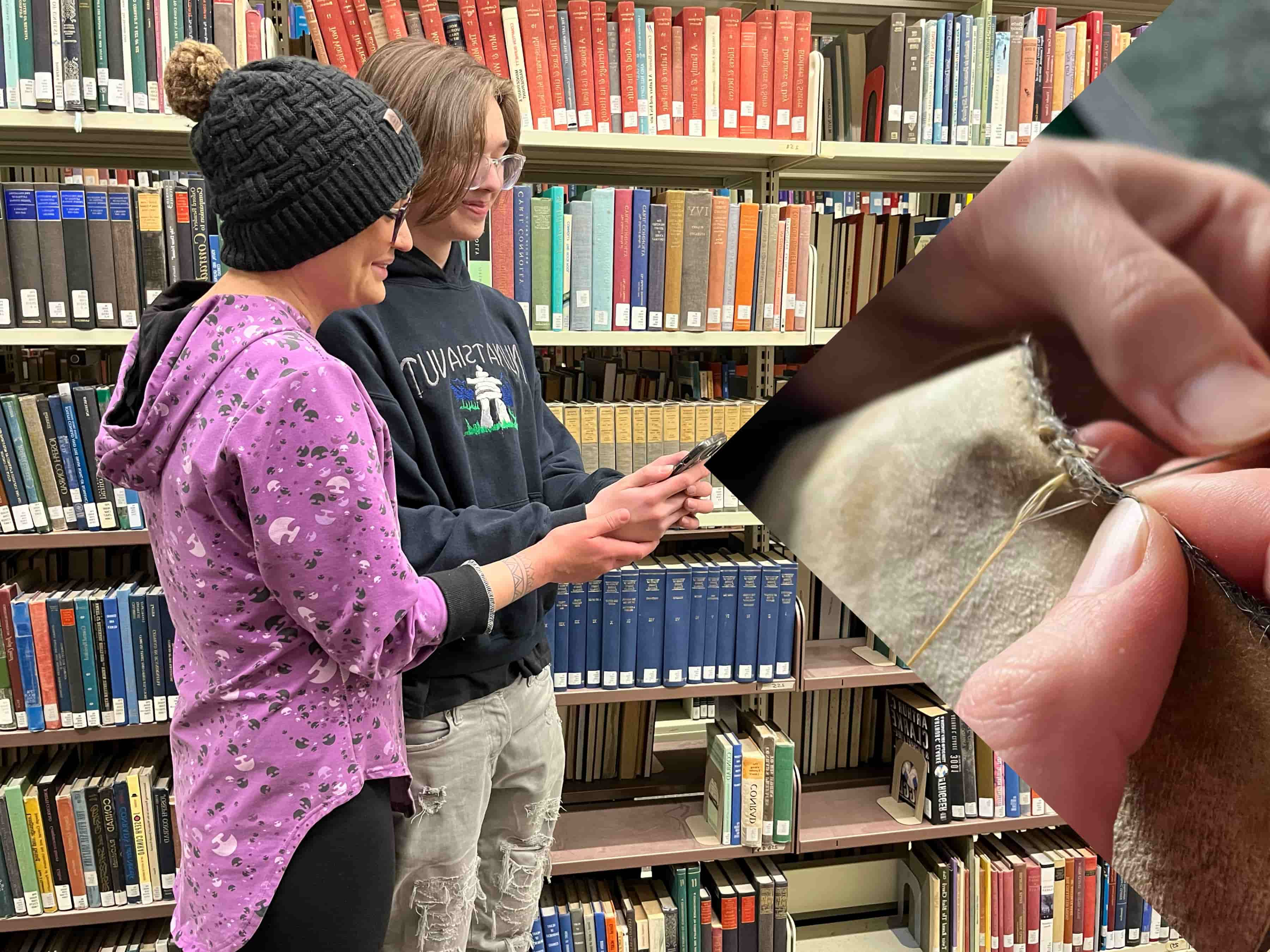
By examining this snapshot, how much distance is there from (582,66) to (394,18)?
0.36 m

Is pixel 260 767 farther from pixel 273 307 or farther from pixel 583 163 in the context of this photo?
pixel 583 163

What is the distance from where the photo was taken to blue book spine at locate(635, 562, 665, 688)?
182cm

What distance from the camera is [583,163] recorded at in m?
1.95

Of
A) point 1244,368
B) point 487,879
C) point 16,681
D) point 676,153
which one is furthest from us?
point 676,153

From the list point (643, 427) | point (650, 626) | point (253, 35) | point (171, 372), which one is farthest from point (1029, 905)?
Answer: point (253, 35)

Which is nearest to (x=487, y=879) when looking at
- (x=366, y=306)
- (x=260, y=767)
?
(x=260, y=767)

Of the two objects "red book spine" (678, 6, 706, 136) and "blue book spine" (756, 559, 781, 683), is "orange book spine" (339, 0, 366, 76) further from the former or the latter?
"blue book spine" (756, 559, 781, 683)

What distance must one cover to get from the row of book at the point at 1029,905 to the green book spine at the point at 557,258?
156 centimetres

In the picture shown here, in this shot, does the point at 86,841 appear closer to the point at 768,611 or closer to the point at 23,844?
the point at 23,844

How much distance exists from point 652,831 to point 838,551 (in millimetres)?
1611

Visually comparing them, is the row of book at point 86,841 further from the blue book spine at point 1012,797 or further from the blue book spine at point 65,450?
the blue book spine at point 1012,797

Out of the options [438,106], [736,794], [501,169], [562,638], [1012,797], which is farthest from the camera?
[1012,797]

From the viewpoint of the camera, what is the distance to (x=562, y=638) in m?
1.79

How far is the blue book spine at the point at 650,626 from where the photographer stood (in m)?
1.82
